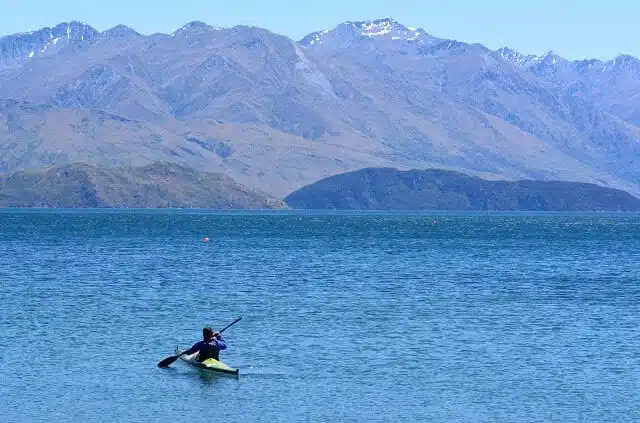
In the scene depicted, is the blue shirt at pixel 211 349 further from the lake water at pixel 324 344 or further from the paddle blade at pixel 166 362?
the paddle blade at pixel 166 362

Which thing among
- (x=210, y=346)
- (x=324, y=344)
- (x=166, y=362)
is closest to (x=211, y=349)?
(x=210, y=346)

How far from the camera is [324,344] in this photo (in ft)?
249

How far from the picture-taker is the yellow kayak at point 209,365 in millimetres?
66875

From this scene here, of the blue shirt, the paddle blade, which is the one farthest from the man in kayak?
the paddle blade

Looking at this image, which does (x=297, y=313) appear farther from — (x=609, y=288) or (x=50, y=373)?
(x=609, y=288)

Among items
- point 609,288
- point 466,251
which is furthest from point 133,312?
point 466,251

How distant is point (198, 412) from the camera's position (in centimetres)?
5784

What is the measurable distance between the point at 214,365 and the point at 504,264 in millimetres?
89070

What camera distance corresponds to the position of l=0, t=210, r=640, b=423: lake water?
2308 inches

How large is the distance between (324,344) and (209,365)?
9679mm

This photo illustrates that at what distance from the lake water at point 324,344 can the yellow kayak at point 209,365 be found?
68cm

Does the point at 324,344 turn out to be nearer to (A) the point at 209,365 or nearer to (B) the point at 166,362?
(A) the point at 209,365

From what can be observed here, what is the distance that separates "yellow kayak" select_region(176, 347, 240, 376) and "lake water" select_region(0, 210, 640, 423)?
2.22 feet

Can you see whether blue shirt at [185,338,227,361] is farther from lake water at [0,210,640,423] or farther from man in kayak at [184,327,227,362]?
lake water at [0,210,640,423]
